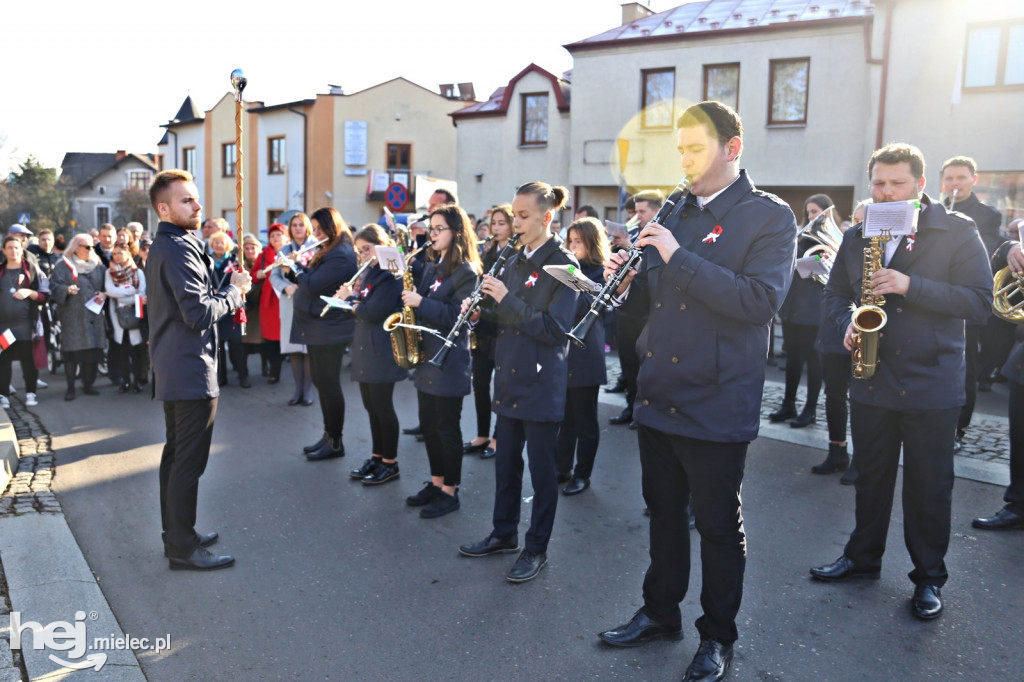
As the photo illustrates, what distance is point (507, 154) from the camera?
25.9 meters

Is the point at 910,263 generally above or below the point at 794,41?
below

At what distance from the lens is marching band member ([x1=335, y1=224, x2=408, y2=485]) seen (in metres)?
6.12

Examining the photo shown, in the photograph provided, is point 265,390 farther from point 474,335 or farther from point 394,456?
point 474,335

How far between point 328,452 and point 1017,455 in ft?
16.5

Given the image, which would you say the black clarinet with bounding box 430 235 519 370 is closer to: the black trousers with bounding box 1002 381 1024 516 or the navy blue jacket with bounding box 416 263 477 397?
the navy blue jacket with bounding box 416 263 477 397

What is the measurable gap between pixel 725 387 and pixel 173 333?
119 inches

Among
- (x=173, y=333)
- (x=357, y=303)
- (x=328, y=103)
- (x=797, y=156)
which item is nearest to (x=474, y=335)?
(x=357, y=303)

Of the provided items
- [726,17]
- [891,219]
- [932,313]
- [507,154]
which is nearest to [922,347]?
[932,313]

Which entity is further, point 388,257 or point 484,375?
point 484,375

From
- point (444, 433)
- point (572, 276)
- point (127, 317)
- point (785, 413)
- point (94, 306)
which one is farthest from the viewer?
point (127, 317)

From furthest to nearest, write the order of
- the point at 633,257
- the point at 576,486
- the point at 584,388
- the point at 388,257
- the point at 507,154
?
the point at 507,154
the point at 584,388
the point at 576,486
the point at 388,257
the point at 633,257

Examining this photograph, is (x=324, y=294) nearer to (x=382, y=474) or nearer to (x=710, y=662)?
(x=382, y=474)

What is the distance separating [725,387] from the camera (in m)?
3.24

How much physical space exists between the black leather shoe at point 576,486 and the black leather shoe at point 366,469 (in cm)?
147
